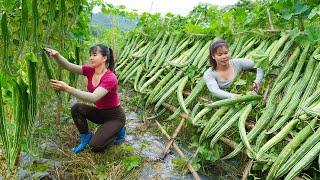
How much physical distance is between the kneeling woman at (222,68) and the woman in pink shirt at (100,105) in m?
1.16

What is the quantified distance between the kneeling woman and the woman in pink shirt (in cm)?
116

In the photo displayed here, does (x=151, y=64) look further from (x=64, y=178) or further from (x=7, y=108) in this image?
(x=64, y=178)

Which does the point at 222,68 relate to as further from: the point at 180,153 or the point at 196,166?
the point at 196,166

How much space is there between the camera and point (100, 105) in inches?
161

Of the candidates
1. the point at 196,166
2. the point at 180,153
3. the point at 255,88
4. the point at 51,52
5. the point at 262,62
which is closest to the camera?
the point at 51,52

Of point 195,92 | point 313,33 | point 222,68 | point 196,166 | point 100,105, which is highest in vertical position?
point 313,33

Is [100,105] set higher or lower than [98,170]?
higher

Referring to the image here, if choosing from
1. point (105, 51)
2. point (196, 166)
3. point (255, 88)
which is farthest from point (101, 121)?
point (255, 88)

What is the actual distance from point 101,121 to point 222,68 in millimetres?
1683

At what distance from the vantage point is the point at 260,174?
122 inches

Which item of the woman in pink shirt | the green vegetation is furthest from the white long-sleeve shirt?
the woman in pink shirt

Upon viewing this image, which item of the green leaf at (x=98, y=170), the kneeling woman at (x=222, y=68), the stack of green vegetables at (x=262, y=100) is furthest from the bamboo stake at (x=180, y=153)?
the green leaf at (x=98, y=170)

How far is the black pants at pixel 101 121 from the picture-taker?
3844 millimetres

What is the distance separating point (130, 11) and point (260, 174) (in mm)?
5648
